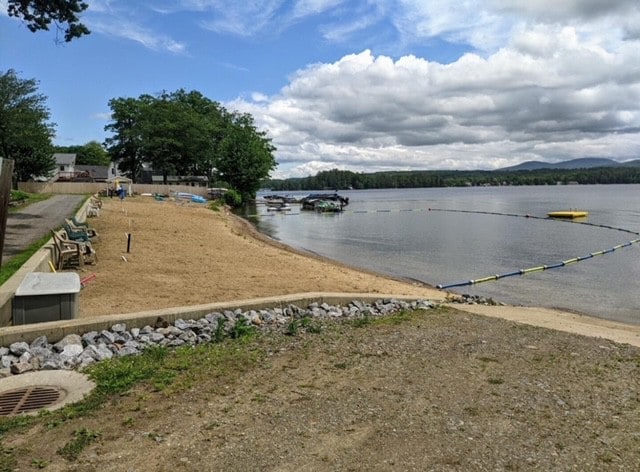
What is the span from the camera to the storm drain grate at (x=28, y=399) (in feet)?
14.9

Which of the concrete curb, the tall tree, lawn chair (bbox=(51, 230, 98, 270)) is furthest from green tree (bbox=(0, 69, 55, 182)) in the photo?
the tall tree

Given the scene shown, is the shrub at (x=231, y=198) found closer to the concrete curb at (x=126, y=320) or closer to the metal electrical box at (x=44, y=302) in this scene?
the concrete curb at (x=126, y=320)

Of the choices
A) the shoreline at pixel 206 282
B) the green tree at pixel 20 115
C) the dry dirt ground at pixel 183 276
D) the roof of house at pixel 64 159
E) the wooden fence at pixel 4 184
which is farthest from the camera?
the roof of house at pixel 64 159

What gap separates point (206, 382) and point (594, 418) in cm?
364

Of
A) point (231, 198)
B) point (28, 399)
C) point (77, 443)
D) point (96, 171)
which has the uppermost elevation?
point (96, 171)

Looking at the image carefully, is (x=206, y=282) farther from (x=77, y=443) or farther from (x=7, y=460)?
(x=7, y=460)

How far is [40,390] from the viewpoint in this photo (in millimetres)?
4996

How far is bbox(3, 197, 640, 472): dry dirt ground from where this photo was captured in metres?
3.68

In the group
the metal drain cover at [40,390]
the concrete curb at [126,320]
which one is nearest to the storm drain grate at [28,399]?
the metal drain cover at [40,390]

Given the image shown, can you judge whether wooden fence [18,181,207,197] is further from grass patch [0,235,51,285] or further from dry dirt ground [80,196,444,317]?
grass patch [0,235,51,285]

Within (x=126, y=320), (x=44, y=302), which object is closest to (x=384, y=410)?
(x=126, y=320)

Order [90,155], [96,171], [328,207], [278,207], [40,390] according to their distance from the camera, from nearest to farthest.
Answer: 1. [40,390]
2. [328,207]
3. [278,207]
4. [96,171]
5. [90,155]

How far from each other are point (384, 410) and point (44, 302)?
15.6ft

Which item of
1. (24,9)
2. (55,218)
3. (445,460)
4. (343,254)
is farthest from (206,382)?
(343,254)
